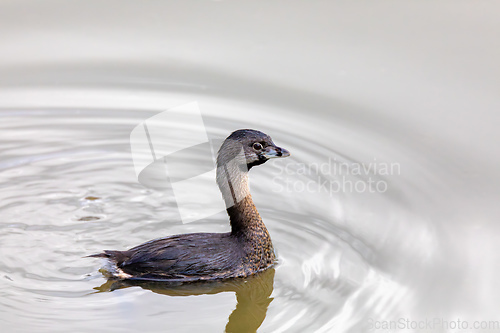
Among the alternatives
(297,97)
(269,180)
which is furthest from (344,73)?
(269,180)

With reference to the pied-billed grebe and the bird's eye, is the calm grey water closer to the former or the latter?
the pied-billed grebe

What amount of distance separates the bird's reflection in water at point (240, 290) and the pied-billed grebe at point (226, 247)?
0.19 ft

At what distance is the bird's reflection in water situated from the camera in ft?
21.1

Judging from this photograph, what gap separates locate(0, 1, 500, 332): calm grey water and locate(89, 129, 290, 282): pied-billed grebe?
0.50 ft

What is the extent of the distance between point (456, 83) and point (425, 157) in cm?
161

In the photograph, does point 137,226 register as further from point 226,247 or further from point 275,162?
point 275,162

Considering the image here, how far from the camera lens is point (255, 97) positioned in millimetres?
9930

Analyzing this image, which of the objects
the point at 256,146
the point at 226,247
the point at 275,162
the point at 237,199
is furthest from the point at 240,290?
Result: the point at 275,162

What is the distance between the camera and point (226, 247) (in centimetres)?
705

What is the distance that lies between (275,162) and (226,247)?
6.76 ft

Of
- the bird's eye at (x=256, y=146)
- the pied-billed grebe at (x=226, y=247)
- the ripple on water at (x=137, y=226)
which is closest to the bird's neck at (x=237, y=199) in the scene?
the pied-billed grebe at (x=226, y=247)

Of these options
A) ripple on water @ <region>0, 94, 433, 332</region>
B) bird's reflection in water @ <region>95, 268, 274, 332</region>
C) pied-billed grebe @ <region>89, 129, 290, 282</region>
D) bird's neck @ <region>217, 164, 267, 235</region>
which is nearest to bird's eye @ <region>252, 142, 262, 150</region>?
pied-billed grebe @ <region>89, 129, 290, 282</region>

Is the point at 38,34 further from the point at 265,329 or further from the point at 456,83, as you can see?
the point at 265,329

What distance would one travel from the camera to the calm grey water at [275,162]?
650 centimetres
